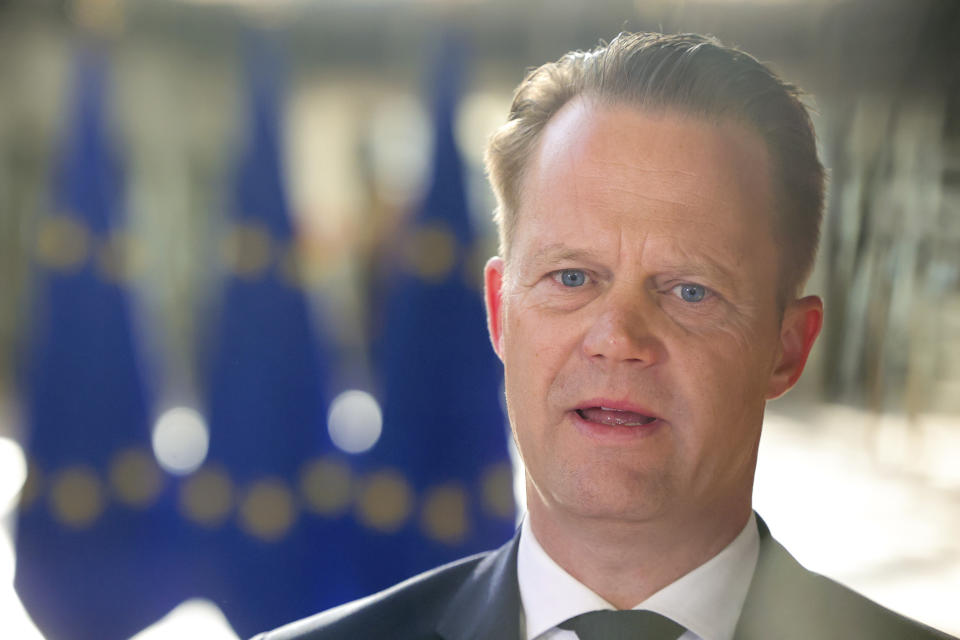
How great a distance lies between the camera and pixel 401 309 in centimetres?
139

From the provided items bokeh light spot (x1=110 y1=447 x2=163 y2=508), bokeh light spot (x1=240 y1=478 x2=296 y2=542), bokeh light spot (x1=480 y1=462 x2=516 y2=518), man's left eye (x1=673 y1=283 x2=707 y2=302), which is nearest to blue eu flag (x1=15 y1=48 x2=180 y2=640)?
bokeh light spot (x1=110 y1=447 x2=163 y2=508)

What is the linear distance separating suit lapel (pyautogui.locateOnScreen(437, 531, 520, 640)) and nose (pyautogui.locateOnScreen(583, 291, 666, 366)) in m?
0.30

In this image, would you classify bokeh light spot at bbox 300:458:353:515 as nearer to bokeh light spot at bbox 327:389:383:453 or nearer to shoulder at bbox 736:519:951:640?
bokeh light spot at bbox 327:389:383:453

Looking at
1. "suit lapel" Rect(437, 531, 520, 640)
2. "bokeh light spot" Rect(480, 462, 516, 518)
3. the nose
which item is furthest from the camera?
"bokeh light spot" Rect(480, 462, 516, 518)

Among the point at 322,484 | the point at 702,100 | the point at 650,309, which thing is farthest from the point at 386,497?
the point at 702,100

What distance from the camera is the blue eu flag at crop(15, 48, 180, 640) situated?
1.40m

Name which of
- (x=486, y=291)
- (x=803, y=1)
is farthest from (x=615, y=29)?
(x=486, y=291)

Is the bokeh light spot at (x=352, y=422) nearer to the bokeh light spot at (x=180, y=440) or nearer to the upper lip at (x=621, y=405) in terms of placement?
the bokeh light spot at (x=180, y=440)

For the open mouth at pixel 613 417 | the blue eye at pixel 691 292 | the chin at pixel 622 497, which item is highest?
the blue eye at pixel 691 292

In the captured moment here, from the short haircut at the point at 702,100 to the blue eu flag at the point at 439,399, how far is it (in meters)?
0.17

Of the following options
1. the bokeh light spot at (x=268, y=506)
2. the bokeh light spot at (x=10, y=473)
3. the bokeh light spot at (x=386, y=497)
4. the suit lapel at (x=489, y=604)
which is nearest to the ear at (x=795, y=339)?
the suit lapel at (x=489, y=604)

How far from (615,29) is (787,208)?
1.05 feet

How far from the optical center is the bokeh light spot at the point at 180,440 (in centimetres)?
142

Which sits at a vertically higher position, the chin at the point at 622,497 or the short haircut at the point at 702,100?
the short haircut at the point at 702,100
